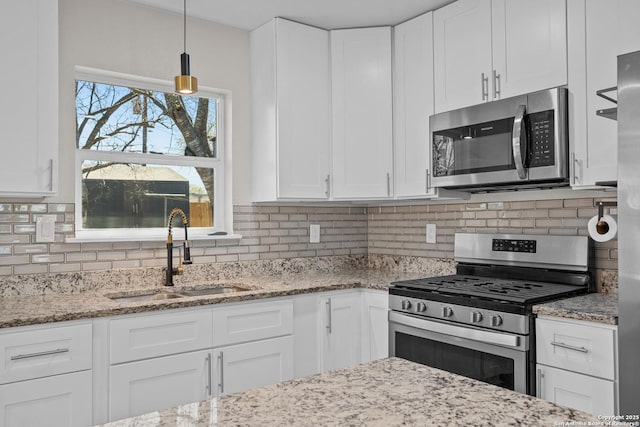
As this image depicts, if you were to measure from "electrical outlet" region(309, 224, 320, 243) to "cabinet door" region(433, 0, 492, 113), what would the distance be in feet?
4.02

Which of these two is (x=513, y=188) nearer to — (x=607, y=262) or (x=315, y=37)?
(x=607, y=262)

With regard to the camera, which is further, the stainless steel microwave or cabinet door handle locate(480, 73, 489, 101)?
cabinet door handle locate(480, 73, 489, 101)

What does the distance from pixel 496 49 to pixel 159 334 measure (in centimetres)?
226

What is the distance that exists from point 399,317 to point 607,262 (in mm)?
1081

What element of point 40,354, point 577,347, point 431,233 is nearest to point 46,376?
point 40,354

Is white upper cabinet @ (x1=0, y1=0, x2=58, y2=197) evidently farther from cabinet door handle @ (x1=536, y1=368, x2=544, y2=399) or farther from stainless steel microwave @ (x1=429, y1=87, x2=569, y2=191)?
cabinet door handle @ (x1=536, y1=368, x2=544, y2=399)

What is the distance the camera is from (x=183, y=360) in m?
2.46

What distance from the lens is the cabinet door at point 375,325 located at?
2965 millimetres

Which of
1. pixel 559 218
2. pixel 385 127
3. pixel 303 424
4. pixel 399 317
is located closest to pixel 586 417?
pixel 303 424

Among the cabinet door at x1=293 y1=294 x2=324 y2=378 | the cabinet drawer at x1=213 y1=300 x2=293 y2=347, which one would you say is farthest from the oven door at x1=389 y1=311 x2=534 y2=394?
the cabinet drawer at x1=213 y1=300 x2=293 y2=347

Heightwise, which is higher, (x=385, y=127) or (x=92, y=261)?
(x=385, y=127)

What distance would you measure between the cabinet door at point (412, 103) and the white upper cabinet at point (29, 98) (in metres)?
1.96

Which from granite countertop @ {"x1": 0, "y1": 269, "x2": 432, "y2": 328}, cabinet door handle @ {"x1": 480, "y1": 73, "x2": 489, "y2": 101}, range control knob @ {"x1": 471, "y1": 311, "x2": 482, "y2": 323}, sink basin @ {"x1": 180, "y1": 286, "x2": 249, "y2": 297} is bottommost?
range control knob @ {"x1": 471, "y1": 311, "x2": 482, "y2": 323}

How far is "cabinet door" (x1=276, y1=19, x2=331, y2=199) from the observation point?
10.6 feet
